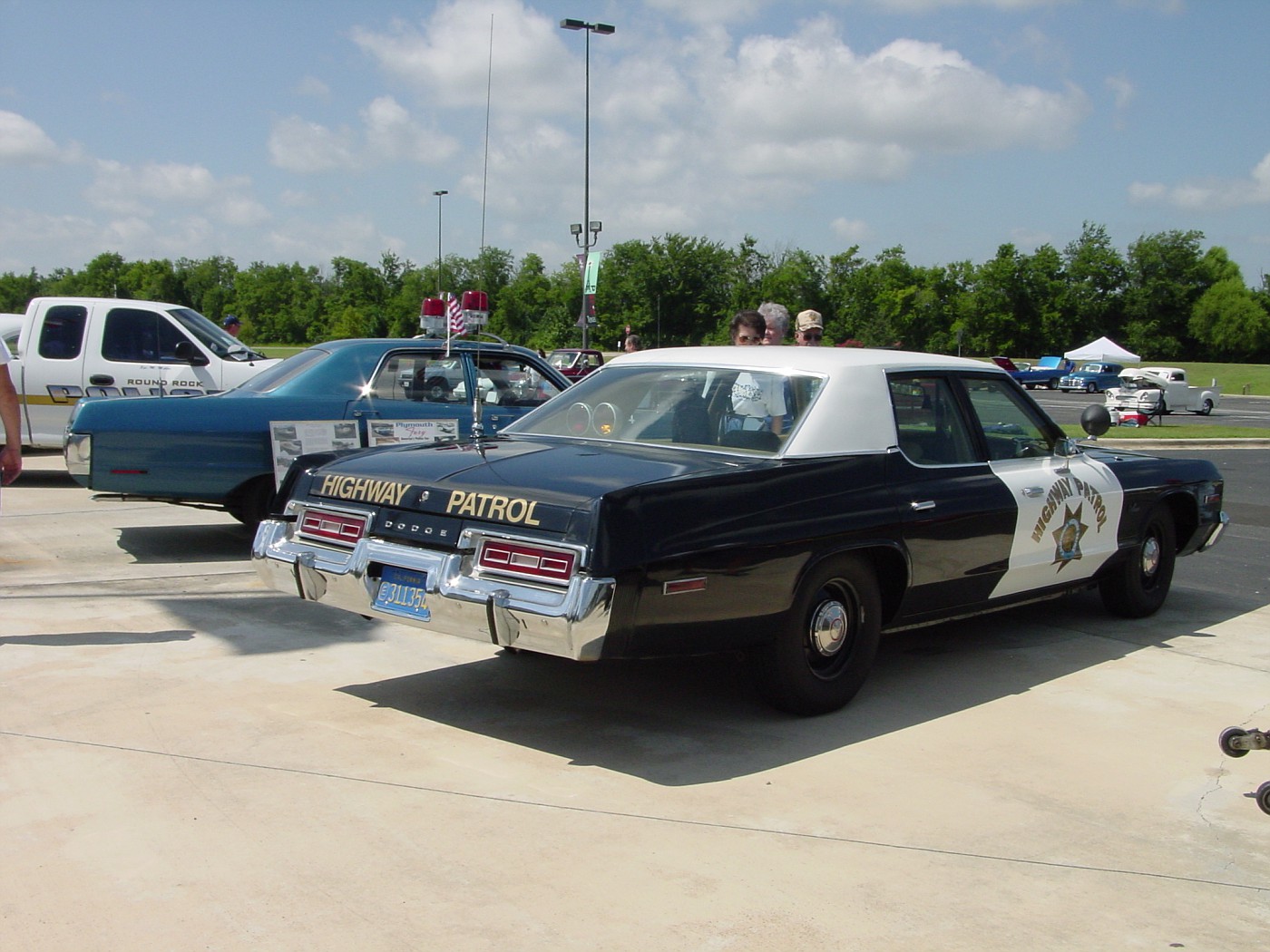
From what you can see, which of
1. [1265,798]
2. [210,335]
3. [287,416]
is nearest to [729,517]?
[1265,798]

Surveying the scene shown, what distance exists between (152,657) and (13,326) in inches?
405

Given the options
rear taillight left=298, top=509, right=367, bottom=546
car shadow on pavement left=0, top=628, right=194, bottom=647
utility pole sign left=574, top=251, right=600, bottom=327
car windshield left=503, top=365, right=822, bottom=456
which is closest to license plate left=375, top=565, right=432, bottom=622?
rear taillight left=298, top=509, right=367, bottom=546

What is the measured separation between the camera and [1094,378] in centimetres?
5662

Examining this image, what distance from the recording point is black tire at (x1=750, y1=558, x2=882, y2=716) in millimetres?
4746

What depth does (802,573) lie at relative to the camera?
4699mm

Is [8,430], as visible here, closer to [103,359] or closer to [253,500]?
[253,500]

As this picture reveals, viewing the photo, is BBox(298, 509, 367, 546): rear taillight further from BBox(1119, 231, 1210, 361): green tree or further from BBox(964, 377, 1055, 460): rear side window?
BBox(1119, 231, 1210, 361): green tree

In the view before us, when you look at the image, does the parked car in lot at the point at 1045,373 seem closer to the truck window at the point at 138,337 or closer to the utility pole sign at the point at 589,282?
the utility pole sign at the point at 589,282

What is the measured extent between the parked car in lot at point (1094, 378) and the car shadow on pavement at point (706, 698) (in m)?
53.6

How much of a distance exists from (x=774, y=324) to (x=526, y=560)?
4.82 metres

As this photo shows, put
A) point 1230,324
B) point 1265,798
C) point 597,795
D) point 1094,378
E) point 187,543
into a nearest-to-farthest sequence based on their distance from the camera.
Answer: point 1265,798, point 597,795, point 187,543, point 1094,378, point 1230,324

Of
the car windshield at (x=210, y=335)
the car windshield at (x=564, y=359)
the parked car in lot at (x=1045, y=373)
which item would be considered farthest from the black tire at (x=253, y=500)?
the parked car in lot at (x=1045, y=373)

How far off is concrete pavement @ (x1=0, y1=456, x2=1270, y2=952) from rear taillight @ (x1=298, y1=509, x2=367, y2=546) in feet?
2.33

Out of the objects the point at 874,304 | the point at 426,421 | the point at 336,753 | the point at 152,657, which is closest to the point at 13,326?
the point at 426,421
